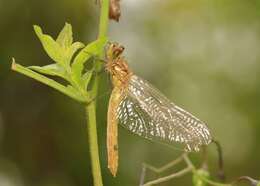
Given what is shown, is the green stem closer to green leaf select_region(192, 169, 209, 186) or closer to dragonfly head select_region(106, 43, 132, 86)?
dragonfly head select_region(106, 43, 132, 86)

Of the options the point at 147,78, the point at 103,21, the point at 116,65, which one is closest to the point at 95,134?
the point at 103,21

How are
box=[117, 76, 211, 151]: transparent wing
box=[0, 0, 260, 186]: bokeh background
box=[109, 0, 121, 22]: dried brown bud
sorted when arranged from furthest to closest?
box=[0, 0, 260, 186]: bokeh background, box=[117, 76, 211, 151]: transparent wing, box=[109, 0, 121, 22]: dried brown bud

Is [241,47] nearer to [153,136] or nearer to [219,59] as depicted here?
[219,59]

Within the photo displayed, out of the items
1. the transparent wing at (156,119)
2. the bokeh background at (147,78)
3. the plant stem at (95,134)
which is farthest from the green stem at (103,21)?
the bokeh background at (147,78)

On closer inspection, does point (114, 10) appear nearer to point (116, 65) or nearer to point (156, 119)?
point (116, 65)

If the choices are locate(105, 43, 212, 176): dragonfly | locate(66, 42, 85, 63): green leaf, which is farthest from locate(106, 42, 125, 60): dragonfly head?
locate(66, 42, 85, 63): green leaf

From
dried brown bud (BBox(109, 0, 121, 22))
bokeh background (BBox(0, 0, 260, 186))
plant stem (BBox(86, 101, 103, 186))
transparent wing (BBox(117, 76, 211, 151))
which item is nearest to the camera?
plant stem (BBox(86, 101, 103, 186))
